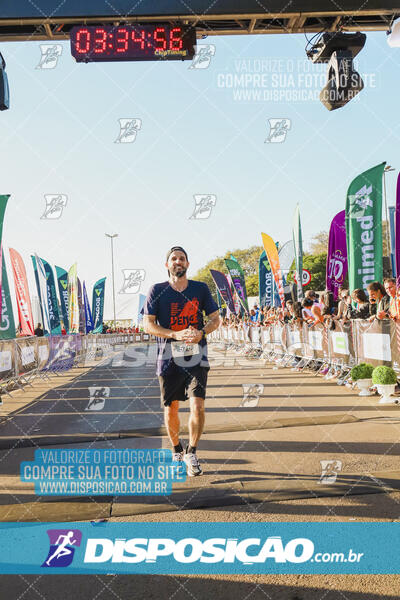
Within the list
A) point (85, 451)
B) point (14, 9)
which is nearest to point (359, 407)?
point (85, 451)

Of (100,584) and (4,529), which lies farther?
(4,529)

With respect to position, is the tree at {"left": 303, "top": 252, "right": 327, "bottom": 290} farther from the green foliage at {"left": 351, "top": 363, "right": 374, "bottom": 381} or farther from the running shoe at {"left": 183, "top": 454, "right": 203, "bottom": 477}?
the running shoe at {"left": 183, "top": 454, "right": 203, "bottom": 477}

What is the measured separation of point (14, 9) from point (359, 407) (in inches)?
300

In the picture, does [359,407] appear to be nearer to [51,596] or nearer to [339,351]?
[339,351]

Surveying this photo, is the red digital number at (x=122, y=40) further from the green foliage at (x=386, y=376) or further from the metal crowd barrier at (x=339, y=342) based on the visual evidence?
the green foliage at (x=386, y=376)

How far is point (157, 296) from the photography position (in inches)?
208

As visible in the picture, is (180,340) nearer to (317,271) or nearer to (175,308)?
(175,308)

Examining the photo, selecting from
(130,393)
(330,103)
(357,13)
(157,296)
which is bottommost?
(130,393)

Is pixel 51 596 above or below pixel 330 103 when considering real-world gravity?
below

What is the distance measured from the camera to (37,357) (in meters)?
15.4

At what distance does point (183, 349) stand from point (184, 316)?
368 millimetres

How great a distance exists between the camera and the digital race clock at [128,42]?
24.1ft

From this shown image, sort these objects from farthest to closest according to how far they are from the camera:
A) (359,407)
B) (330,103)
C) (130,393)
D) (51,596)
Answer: (130,393), (359,407), (330,103), (51,596)

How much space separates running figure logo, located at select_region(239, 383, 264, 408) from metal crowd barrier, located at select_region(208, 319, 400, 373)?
197cm
